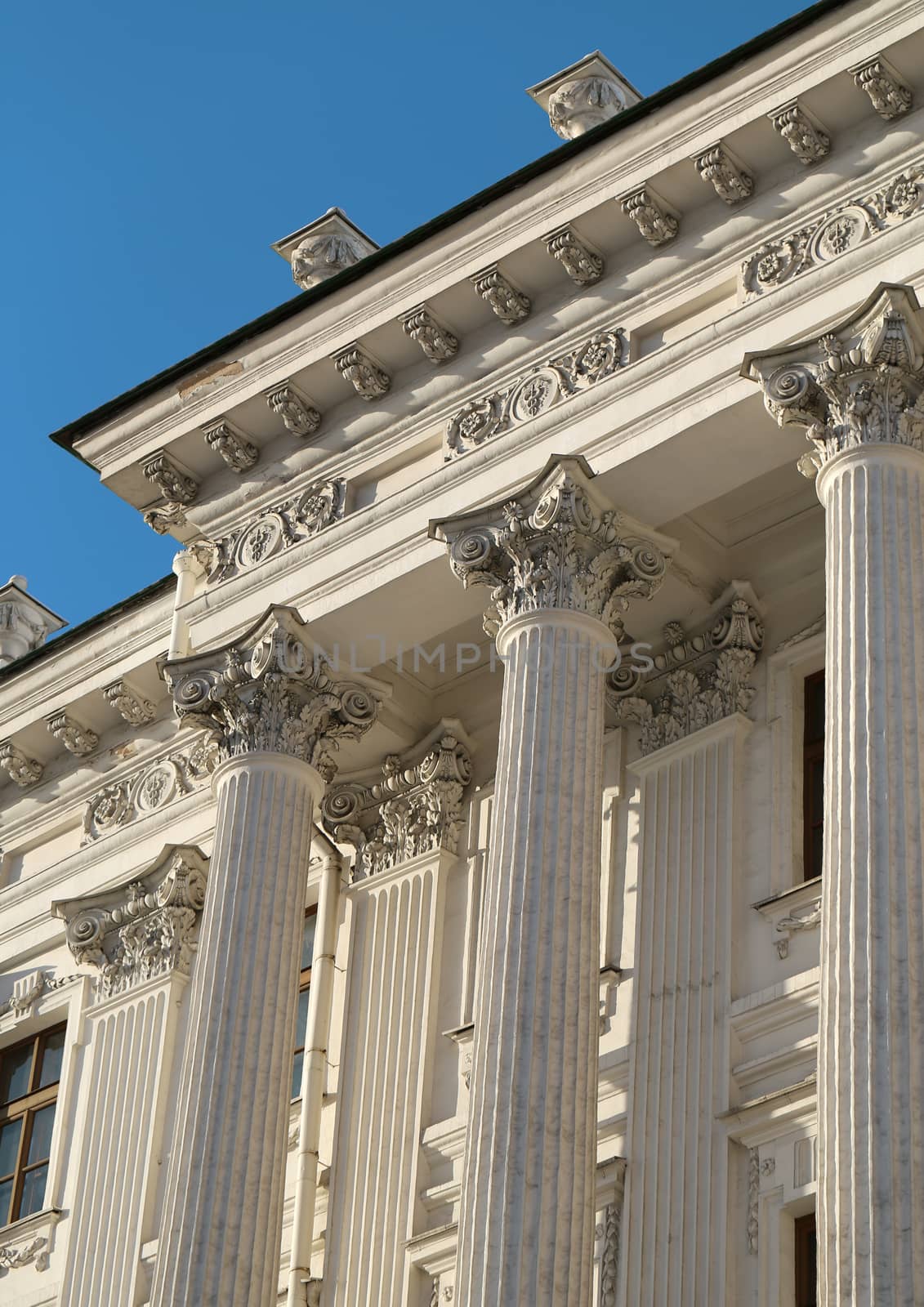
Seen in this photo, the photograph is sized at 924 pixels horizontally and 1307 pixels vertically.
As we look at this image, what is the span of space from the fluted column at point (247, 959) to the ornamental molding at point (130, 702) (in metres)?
3.18

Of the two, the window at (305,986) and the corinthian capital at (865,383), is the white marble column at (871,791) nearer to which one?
the corinthian capital at (865,383)

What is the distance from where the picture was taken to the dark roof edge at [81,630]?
25.8 metres

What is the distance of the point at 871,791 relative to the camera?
16531 mm

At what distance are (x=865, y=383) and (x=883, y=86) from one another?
2522mm

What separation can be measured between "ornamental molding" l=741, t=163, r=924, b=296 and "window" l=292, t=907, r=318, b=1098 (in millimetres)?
7027

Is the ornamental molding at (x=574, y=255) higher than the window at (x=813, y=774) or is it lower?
higher

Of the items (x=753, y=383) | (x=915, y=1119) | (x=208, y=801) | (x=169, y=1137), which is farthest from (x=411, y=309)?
(x=915, y=1119)

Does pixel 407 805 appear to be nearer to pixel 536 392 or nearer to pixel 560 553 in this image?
pixel 560 553

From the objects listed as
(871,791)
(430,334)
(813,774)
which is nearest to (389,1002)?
(813,774)

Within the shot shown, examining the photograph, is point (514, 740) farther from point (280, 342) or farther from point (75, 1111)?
point (75, 1111)

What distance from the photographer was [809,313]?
19375 millimetres

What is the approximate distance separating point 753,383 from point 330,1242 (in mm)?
7457

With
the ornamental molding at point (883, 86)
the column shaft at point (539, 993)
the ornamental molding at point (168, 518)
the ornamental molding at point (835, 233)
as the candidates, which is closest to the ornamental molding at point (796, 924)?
the column shaft at point (539, 993)

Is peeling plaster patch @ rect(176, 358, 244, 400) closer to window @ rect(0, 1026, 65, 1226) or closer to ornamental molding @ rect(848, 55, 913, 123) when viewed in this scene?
ornamental molding @ rect(848, 55, 913, 123)
